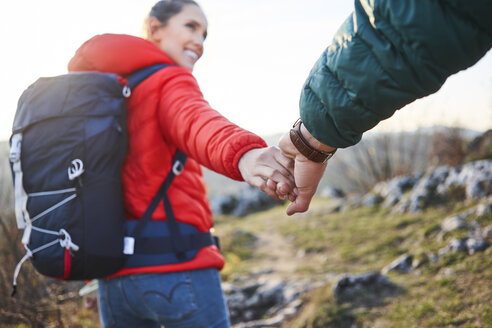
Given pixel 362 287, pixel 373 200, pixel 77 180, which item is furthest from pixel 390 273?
pixel 373 200

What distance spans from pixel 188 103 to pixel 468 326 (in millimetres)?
2653

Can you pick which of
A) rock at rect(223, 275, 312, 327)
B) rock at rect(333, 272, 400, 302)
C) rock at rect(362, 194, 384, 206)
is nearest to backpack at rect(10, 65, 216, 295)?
rock at rect(333, 272, 400, 302)

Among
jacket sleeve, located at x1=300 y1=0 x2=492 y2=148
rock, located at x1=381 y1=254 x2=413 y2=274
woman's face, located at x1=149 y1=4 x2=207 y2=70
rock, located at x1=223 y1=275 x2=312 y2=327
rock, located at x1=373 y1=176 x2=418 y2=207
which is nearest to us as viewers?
jacket sleeve, located at x1=300 y1=0 x2=492 y2=148

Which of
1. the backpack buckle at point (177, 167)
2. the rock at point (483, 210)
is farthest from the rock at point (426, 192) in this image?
the backpack buckle at point (177, 167)

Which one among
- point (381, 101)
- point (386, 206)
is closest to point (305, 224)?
point (386, 206)

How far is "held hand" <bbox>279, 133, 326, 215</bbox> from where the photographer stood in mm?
1249

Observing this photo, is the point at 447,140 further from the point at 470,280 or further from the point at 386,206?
the point at 470,280

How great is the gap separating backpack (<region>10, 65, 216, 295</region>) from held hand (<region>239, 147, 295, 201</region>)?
0.46 metres

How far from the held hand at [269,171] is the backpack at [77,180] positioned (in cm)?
46

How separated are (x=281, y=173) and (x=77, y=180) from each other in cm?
78

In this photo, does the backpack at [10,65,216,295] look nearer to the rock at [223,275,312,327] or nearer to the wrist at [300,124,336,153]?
the wrist at [300,124,336,153]

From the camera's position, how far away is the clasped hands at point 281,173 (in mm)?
1291

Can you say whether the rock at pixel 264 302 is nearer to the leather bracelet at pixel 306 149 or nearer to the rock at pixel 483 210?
the rock at pixel 483 210

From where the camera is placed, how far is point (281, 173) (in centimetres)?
133
